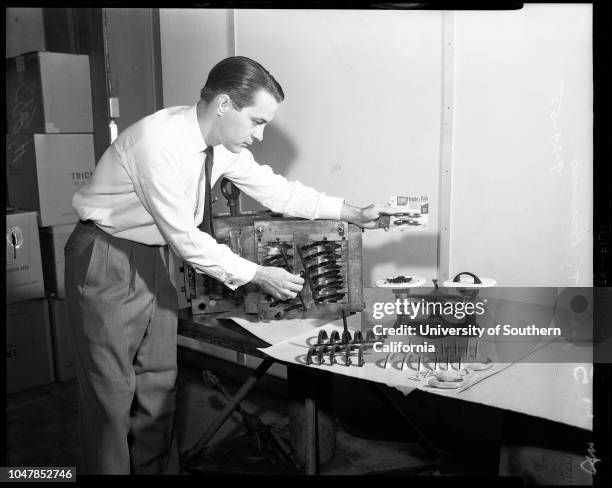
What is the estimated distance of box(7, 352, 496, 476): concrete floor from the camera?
2.50 meters

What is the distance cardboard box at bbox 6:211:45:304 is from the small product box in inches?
80.0

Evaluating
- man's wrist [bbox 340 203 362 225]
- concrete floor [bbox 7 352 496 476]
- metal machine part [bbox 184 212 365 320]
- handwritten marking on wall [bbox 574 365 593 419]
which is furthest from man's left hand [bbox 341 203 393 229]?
concrete floor [bbox 7 352 496 476]

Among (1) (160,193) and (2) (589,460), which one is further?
(1) (160,193)

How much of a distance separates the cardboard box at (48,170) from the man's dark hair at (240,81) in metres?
1.75

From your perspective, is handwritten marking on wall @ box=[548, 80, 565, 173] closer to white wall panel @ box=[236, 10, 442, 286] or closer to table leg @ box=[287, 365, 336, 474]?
white wall panel @ box=[236, 10, 442, 286]

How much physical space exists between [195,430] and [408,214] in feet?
4.68

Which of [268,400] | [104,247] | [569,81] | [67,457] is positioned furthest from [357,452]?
[569,81]

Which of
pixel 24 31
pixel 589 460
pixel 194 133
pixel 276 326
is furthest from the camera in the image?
pixel 24 31

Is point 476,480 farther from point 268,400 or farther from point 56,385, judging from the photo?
point 56,385

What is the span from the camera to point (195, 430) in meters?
2.89

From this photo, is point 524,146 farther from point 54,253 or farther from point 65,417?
point 54,253

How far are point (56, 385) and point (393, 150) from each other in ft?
7.16

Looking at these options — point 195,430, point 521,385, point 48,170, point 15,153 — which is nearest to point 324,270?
point 521,385

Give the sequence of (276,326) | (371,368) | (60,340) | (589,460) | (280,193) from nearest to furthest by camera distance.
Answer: (589,460), (371,368), (276,326), (280,193), (60,340)
